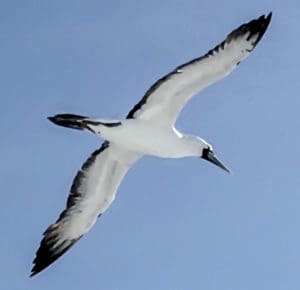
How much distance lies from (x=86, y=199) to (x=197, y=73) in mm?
3663

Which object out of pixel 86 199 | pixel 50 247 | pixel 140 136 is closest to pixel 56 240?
pixel 50 247

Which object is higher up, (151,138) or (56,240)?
(151,138)

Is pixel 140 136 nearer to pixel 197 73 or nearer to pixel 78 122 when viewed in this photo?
pixel 78 122

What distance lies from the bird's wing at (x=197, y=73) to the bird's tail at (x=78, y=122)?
2.08 ft

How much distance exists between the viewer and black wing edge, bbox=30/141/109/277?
82.9ft

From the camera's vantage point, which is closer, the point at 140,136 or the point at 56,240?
the point at 140,136

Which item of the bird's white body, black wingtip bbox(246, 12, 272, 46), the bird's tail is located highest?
black wingtip bbox(246, 12, 272, 46)

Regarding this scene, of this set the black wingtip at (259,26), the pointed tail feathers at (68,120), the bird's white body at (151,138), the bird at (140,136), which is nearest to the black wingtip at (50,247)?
the bird at (140,136)

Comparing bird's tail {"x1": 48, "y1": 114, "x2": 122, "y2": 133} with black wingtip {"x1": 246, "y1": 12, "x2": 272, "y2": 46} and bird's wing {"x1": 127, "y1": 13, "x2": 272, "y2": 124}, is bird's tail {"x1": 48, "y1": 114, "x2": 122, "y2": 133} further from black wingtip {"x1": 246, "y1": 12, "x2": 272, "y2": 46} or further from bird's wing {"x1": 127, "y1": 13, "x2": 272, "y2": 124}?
black wingtip {"x1": 246, "y1": 12, "x2": 272, "y2": 46}

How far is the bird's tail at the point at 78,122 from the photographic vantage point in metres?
23.8

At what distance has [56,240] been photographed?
2572 cm

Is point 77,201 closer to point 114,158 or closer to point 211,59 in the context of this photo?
point 114,158

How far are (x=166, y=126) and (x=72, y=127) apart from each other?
1.74 meters

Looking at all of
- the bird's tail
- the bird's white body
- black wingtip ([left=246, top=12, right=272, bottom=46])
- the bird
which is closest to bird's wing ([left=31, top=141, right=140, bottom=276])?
the bird
